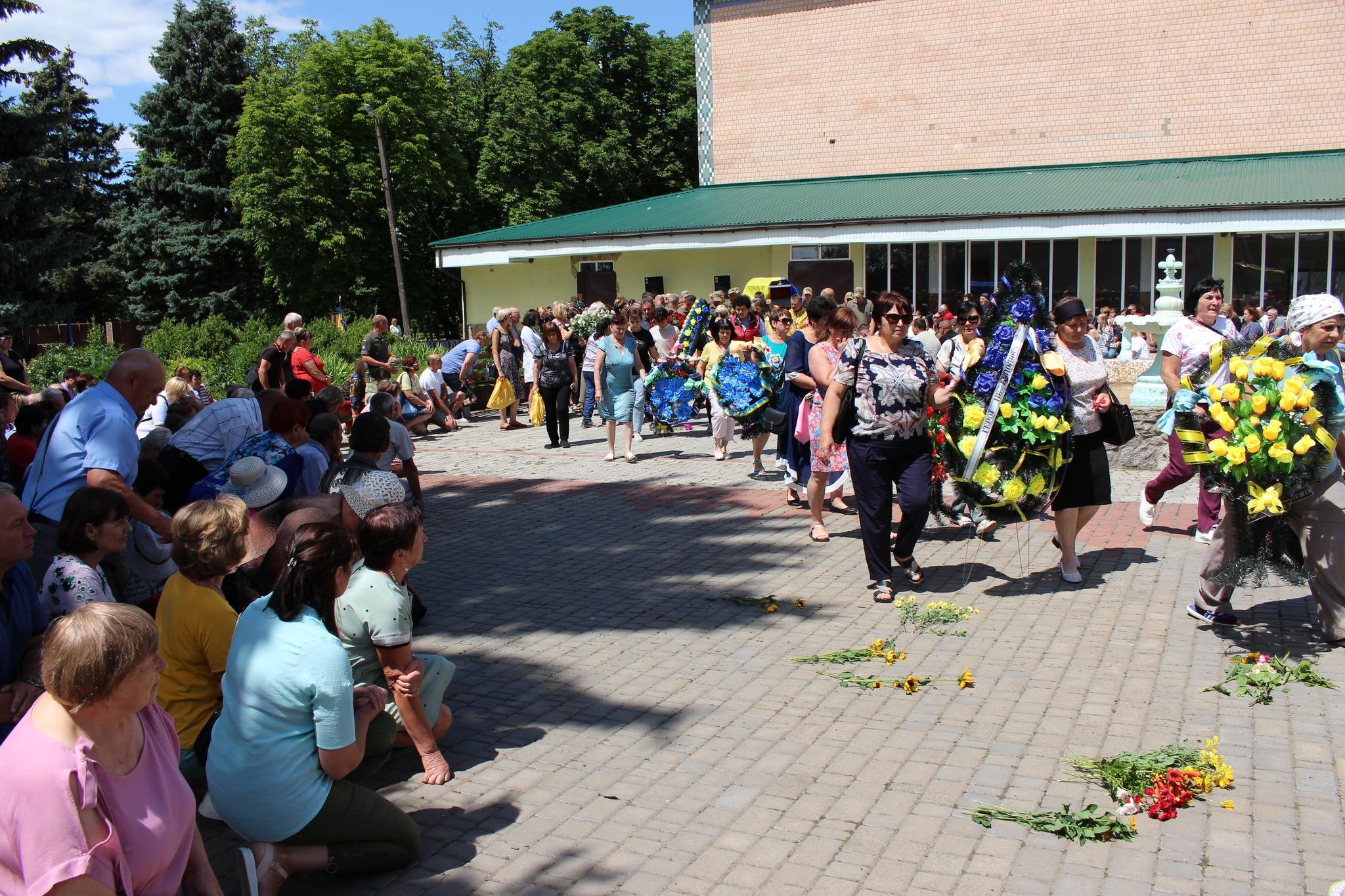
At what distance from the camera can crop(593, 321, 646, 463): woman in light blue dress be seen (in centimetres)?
1290

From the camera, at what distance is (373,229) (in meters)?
39.8

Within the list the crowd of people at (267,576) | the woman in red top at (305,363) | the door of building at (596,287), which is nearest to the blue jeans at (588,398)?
the woman in red top at (305,363)

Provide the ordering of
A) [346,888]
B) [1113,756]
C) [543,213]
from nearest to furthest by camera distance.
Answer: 1. [346,888]
2. [1113,756]
3. [543,213]

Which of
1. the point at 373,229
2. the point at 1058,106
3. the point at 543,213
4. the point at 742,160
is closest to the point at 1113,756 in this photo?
the point at 1058,106

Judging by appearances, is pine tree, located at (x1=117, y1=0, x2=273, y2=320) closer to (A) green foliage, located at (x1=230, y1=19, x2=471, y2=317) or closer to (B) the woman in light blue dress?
(A) green foliage, located at (x1=230, y1=19, x2=471, y2=317)

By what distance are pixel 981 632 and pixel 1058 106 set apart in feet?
77.6

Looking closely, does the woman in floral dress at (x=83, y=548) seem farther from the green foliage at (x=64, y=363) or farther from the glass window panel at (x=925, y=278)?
the glass window panel at (x=925, y=278)

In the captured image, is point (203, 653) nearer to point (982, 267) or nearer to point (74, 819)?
point (74, 819)

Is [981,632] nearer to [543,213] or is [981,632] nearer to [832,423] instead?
[832,423]

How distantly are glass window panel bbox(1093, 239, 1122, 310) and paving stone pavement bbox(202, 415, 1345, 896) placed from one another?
1626cm

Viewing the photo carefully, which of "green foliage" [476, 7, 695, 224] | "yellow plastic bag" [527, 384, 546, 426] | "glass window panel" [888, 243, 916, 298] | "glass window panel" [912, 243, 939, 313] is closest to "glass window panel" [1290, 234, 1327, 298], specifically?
"glass window panel" [912, 243, 939, 313]

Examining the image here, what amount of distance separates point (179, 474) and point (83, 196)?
3980 cm

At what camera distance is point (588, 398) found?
17.0 metres

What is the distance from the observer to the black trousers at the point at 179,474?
256 inches
